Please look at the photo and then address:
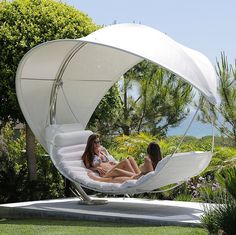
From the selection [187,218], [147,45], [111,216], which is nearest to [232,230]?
[187,218]

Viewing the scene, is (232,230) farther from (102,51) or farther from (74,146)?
(102,51)

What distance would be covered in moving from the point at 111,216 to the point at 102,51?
3234 millimetres

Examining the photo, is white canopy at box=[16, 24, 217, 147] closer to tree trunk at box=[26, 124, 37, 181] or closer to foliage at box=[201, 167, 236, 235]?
tree trunk at box=[26, 124, 37, 181]

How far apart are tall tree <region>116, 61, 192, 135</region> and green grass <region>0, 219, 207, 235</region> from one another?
11767 mm

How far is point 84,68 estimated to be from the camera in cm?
1170

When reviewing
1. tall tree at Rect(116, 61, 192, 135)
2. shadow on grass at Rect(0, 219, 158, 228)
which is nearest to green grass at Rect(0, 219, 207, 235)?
shadow on grass at Rect(0, 219, 158, 228)

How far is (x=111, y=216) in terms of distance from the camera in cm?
935

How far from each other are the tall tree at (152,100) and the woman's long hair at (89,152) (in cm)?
1020

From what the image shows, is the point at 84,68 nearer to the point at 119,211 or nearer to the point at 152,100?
the point at 119,211

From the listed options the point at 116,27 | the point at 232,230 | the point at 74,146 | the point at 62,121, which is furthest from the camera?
the point at 62,121

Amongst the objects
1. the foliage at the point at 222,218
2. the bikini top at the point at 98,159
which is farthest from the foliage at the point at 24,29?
the foliage at the point at 222,218

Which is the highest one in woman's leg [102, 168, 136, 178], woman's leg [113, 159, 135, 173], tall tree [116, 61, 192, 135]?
woman's leg [113, 159, 135, 173]

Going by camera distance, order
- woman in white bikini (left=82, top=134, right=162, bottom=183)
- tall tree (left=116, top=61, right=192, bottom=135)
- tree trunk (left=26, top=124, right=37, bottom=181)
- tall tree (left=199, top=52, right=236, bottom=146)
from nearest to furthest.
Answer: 1. woman in white bikini (left=82, top=134, right=162, bottom=183)
2. tree trunk (left=26, top=124, right=37, bottom=181)
3. tall tree (left=199, top=52, right=236, bottom=146)
4. tall tree (left=116, top=61, right=192, bottom=135)

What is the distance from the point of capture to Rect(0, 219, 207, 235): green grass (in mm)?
8211
